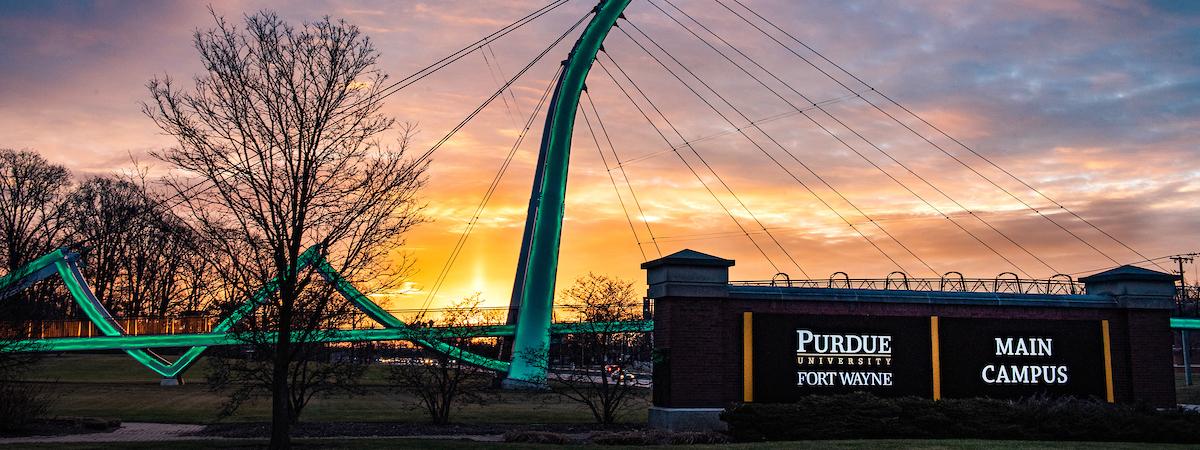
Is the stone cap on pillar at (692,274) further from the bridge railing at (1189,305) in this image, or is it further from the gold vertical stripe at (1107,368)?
the bridge railing at (1189,305)

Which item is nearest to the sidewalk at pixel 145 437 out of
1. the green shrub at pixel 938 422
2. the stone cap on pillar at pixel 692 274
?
the stone cap on pillar at pixel 692 274

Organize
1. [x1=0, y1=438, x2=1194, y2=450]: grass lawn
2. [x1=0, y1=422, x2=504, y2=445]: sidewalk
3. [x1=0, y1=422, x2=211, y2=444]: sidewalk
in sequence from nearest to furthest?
1. [x1=0, y1=438, x2=1194, y2=450]: grass lawn
2. [x1=0, y1=422, x2=504, y2=445]: sidewalk
3. [x1=0, y1=422, x2=211, y2=444]: sidewalk

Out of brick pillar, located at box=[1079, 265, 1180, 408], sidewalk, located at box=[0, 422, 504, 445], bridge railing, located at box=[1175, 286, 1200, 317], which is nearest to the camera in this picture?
sidewalk, located at box=[0, 422, 504, 445]

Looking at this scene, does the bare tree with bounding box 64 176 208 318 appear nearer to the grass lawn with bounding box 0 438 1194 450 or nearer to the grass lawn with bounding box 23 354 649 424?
the grass lawn with bounding box 23 354 649 424

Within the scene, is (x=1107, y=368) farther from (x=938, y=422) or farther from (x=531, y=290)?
(x=531, y=290)

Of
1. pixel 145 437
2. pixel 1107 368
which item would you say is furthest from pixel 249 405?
pixel 1107 368

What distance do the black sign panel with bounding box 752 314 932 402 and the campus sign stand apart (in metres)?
0.03

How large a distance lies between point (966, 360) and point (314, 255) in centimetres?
1771

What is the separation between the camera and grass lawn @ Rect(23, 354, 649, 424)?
115ft

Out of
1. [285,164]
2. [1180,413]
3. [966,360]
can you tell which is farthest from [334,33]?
[1180,413]

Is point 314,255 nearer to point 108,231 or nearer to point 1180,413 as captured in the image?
point 1180,413

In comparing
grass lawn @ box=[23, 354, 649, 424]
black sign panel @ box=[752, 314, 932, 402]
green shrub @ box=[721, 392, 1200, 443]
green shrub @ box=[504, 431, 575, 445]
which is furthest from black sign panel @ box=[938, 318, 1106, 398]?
grass lawn @ box=[23, 354, 649, 424]

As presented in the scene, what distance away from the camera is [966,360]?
2650 centimetres

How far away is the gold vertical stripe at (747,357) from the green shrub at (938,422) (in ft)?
6.20
